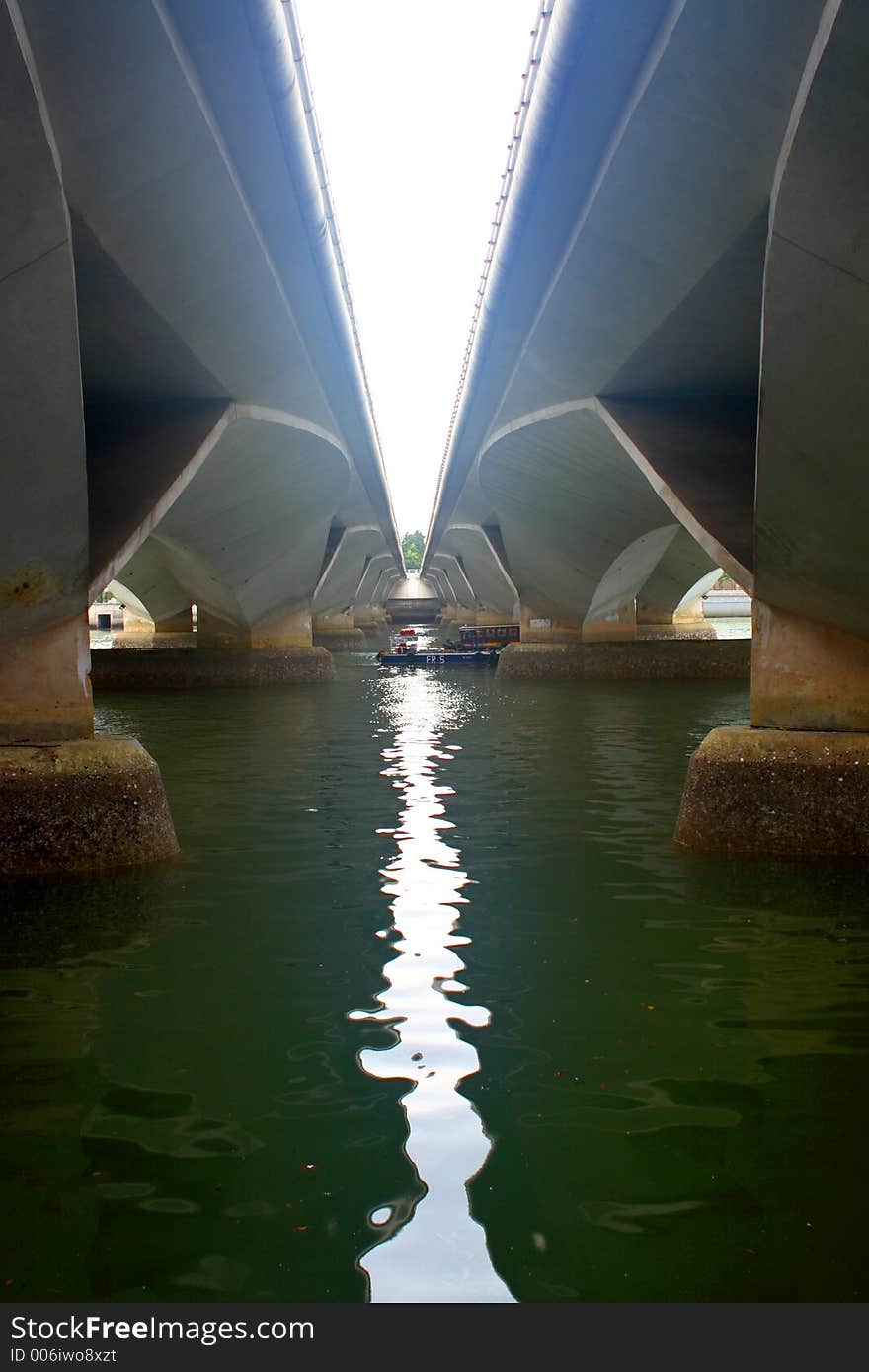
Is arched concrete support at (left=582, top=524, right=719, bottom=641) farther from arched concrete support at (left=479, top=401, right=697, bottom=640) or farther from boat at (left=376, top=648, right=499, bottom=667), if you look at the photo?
boat at (left=376, top=648, right=499, bottom=667)

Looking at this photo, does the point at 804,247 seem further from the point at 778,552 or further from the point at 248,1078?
the point at 248,1078

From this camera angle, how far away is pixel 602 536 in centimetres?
2933

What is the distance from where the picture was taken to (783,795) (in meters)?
10.3

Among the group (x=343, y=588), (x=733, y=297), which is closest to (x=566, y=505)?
(x=733, y=297)

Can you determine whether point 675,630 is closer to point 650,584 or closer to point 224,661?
point 650,584

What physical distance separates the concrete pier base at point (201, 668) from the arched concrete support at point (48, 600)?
22.5 meters

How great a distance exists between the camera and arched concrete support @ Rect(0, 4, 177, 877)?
8.35m

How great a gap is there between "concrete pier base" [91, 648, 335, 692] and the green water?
22.6 meters

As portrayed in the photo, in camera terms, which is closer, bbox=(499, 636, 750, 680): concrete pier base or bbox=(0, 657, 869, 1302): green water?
bbox=(0, 657, 869, 1302): green water

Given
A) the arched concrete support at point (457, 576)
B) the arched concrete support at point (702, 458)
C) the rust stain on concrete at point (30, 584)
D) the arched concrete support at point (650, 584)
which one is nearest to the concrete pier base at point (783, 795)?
the arched concrete support at point (702, 458)

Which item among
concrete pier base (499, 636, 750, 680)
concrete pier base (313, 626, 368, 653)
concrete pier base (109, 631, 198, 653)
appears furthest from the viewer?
concrete pier base (313, 626, 368, 653)

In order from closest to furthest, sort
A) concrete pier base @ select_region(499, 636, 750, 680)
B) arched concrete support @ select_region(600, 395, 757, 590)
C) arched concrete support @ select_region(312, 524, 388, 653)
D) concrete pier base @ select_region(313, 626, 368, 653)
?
1. arched concrete support @ select_region(600, 395, 757, 590)
2. concrete pier base @ select_region(499, 636, 750, 680)
3. arched concrete support @ select_region(312, 524, 388, 653)
4. concrete pier base @ select_region(313, 626, 368, 653)

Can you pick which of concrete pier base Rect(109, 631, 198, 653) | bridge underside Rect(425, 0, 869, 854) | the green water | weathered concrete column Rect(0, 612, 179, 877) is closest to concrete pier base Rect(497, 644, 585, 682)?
concrete pier base Rect(109, 631, 198, 653)

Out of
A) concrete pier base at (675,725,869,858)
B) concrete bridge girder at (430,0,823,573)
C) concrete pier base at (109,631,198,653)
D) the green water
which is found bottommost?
the green water
